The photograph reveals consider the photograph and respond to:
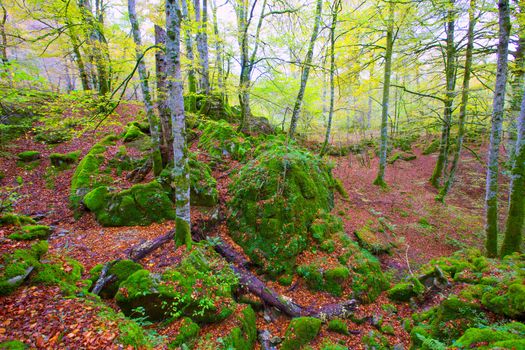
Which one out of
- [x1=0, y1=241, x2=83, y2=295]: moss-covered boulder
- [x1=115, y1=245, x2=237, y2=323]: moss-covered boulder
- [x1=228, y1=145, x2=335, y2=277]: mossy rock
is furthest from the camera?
[x1=228, y1=145, x2=335, y2=277]: mossy rock

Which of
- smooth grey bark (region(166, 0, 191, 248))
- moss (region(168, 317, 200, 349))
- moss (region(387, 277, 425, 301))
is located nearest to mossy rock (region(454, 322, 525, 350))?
moss (region(387, 277, 425, 301))

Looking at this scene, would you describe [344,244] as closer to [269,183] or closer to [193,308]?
[269,183]

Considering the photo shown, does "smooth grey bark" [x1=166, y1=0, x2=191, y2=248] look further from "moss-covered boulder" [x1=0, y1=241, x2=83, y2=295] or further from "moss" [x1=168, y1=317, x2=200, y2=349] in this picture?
"moss-covered boulder" [x1=0, y1=241, x2=83, y2=295]

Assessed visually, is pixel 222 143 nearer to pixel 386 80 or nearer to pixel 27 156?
pixel 27 156

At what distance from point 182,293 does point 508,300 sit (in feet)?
17.9

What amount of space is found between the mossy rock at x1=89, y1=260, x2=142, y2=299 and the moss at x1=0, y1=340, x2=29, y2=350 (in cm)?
191

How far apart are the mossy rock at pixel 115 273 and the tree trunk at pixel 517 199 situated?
8.84 m

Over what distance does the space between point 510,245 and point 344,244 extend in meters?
4.00

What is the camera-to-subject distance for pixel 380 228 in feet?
28.2

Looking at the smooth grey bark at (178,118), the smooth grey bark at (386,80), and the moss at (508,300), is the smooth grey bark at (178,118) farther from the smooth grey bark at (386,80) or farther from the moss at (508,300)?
the smooth grey bark at (386,80)

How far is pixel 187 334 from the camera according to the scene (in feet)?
12.6

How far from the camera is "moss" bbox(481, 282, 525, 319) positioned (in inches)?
136

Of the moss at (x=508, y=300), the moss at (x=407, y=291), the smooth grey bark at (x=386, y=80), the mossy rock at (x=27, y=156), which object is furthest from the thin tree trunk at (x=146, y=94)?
the smooth grey bark at (x=386, y=80)

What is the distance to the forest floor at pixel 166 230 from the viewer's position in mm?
2877
